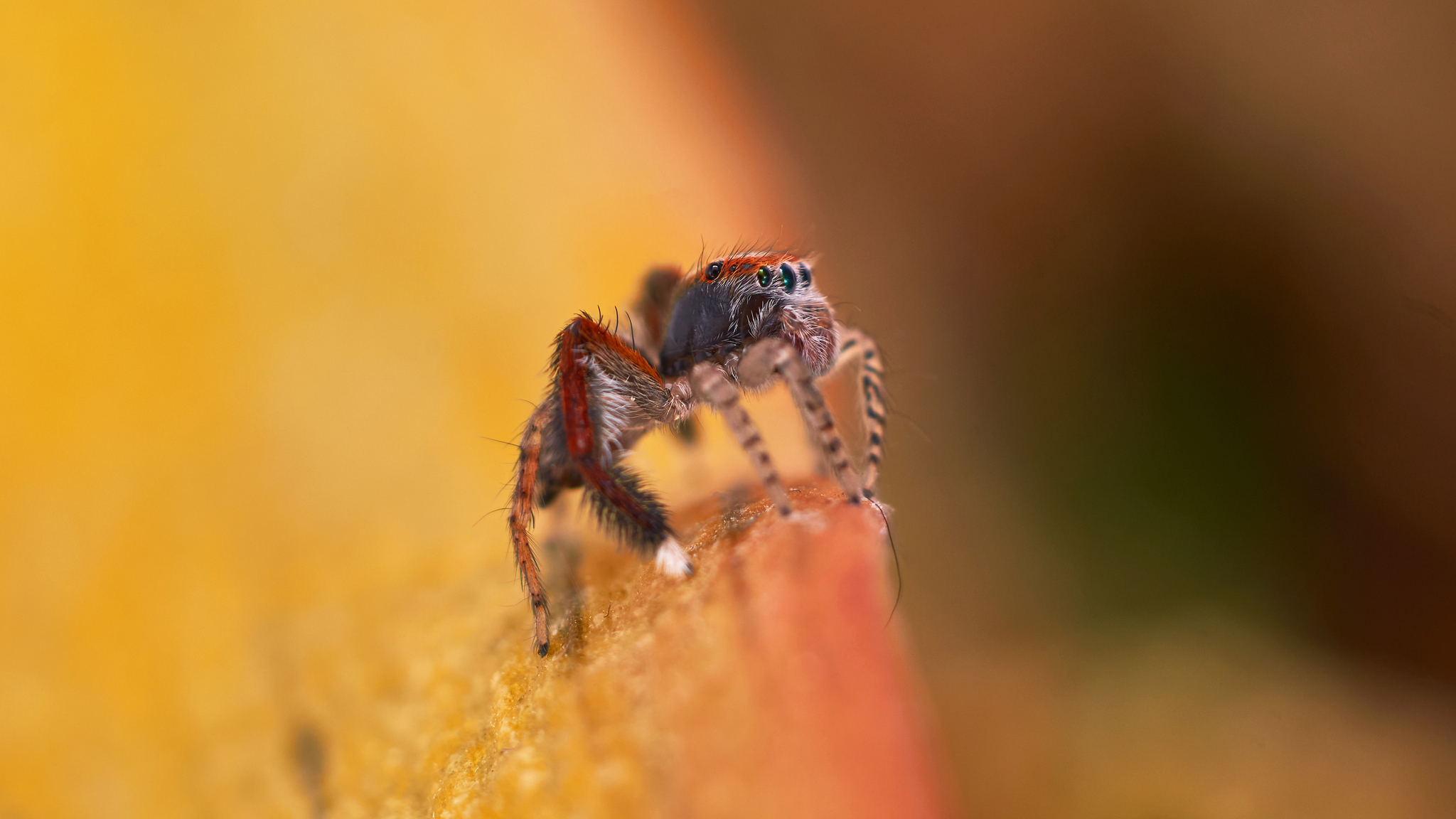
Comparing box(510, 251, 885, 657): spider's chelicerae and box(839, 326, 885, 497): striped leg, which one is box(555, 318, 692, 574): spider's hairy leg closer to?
box(510, 251, 885, 657): spider's chelicerae

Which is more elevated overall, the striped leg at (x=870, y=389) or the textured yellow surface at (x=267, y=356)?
the textured yellow surface at (x=267, y=356)

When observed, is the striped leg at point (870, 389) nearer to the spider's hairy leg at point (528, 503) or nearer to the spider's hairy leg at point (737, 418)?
the spider's hairy leg at point (737, 418)

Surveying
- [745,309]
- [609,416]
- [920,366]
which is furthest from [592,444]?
[920,366]

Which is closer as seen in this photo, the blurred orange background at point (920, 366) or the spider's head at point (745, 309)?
the blurred orange background at point (920, 366)

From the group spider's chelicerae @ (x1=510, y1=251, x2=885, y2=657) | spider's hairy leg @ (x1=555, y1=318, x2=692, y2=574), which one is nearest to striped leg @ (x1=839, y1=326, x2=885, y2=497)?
spider's chelicerae @ (x1=510, y1=251, x2=885, y2=657)

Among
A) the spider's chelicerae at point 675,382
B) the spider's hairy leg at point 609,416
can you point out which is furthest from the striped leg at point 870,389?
the spider's hairy leg at point 609,416

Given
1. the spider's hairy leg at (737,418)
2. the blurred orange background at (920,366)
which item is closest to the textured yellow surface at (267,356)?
the blurred orange background at (920,366)

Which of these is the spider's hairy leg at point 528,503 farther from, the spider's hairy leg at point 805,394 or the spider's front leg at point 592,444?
the spider's hairy leg at point 805,394

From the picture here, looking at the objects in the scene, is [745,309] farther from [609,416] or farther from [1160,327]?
[1160,327]
